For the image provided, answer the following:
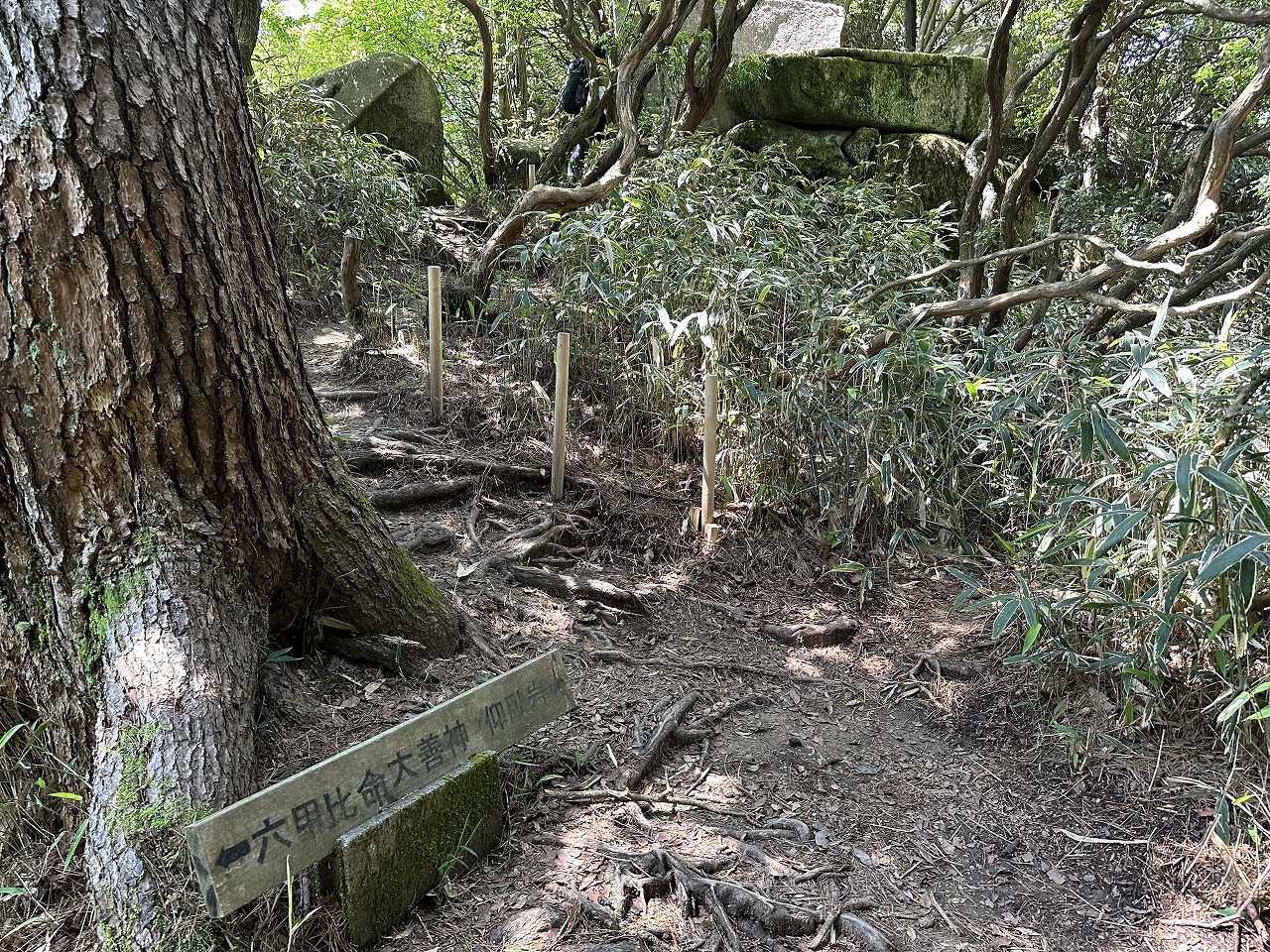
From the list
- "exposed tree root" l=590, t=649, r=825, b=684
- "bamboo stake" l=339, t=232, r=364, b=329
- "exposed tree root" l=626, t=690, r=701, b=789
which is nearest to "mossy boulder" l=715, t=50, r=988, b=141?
"bamboo stake" l=339, t=232, r=364, b=329

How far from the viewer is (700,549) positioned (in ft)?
13.1

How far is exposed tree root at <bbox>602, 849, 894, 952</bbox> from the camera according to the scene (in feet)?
6.59

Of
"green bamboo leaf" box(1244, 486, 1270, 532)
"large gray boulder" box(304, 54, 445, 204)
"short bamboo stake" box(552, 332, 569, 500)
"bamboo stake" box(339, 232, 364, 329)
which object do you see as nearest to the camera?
"green bamboo leaf" box(1244, 486, 1270, 532)

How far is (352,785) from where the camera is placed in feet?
6.15

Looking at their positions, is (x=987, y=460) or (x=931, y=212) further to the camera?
(x=931, y=212)

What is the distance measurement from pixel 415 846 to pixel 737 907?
0.80 meters

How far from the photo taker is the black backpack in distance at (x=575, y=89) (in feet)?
27.0

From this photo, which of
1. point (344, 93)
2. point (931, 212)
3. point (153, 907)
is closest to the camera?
point (153, 907)

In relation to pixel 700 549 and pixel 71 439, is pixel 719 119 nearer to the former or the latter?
pixel 700 549

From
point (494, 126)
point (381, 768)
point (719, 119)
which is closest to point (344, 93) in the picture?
point (494, 126)

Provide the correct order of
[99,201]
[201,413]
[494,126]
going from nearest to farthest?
[99,201]
[201,413]
[494,126]

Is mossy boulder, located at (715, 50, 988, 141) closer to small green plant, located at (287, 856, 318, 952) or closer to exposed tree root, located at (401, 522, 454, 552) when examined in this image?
exposed tree root, located at (401, 522, 454, 552)

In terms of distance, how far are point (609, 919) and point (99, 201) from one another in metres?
2.03

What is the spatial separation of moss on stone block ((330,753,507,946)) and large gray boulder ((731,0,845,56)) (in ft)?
28.5
